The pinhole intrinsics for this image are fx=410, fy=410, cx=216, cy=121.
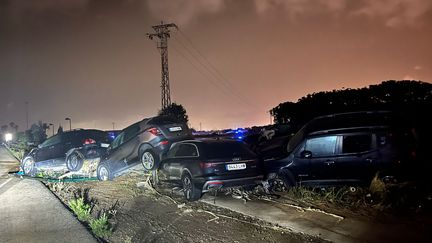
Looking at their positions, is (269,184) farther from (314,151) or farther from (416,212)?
(416,212)

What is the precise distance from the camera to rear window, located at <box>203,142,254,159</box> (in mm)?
9984

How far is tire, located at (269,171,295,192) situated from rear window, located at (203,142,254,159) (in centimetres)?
96

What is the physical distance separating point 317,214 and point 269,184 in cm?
244

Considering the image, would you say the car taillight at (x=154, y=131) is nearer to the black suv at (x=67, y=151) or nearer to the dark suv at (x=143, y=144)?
the dark suv at (x=143, y=144)

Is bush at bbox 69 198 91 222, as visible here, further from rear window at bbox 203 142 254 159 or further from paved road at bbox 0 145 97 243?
rear window at bbox 203 142 254 159

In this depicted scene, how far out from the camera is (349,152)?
9.58 metres

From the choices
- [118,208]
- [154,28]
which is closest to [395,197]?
[118,208]

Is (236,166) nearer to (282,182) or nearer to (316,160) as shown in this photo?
(282,182)

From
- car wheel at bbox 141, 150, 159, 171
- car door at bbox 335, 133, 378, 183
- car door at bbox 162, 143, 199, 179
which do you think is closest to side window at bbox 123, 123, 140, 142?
car wheel at bbox 141, 150, 159, 171

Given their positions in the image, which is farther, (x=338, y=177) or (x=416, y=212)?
(x=338, y=177)

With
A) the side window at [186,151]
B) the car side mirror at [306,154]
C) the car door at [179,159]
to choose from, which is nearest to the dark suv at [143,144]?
the car door at [179,159]

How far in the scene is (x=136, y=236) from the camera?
746cm

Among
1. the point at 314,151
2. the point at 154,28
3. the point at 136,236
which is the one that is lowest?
the point at 136,236

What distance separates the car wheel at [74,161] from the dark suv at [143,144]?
100 centimetres
